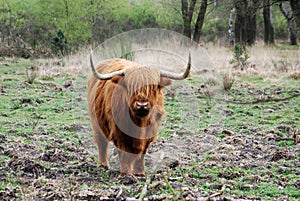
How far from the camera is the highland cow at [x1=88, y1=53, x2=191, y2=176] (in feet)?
16.3

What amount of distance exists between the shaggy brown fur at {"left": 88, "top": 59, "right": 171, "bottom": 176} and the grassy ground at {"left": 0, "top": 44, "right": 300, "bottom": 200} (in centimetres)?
29

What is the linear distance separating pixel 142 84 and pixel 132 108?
257 millimetres

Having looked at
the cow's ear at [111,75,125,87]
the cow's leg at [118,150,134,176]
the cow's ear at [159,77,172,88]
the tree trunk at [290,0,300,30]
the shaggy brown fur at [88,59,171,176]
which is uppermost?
the tree trunk at [290,0,300,30]

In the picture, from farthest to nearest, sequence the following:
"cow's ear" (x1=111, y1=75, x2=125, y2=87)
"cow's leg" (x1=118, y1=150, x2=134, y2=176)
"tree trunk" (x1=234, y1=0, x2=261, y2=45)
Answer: "tree trunk" (x1=234, y1=0, x2=261, y2=45) < "cow's leg" (x1=118, y1=150, x2=134, y2=176) < "cow's ear" (x1=111, y1=75, x2=125, y2=87)

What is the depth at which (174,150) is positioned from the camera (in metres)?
6.58

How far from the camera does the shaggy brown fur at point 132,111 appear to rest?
496cm

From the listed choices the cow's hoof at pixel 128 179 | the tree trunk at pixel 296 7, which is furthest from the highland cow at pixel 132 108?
the tree trunk at pixel 296 7

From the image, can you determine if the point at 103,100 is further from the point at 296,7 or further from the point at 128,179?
the point at 296,7

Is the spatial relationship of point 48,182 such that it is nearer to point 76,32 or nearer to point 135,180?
point 135,180

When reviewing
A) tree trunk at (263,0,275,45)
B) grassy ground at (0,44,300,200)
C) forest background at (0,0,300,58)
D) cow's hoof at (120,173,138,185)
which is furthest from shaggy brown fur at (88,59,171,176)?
tree trunk at (263,0,275,45)

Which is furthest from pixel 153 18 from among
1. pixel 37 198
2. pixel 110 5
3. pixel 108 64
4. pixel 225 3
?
pixel 37 198

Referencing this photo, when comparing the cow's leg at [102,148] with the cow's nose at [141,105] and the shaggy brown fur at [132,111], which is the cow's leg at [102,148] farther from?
the cow's nose at [141,105]

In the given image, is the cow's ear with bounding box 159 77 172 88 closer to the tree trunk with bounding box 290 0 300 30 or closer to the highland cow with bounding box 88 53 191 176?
the highland cow with bounding box 88 53 191 176

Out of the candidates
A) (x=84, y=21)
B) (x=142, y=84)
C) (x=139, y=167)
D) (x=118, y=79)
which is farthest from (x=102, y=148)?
(x=84, y=21)
